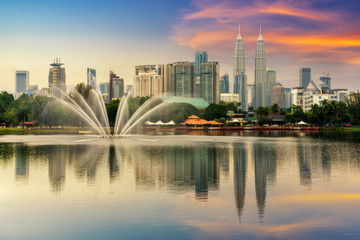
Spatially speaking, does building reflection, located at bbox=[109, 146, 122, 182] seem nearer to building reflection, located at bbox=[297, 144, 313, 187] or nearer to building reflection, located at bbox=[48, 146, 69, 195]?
building reflection, located at bbox=[48, 146, 69, 195]

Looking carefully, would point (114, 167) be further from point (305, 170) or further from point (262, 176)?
point (305, 170)

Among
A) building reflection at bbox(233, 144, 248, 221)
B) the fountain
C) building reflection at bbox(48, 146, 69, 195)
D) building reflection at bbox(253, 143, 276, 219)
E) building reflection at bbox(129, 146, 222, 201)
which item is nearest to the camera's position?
building reflection at bbox(233, 144, 248, 221)

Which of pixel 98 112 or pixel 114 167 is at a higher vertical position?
pixel 98 112

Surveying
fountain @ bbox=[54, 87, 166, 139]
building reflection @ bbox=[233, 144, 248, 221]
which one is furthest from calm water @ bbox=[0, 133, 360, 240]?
fountain @ bbox=[54, 87, 166, 139]

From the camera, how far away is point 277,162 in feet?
147

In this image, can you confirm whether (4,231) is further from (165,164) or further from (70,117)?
(70,117)

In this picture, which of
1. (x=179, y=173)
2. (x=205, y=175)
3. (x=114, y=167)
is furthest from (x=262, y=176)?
(x=114, y=167)

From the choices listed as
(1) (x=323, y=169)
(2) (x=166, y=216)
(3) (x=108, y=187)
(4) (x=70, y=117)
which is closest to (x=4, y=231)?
(2) (x=166, y=216)

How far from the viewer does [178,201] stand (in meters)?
24.1

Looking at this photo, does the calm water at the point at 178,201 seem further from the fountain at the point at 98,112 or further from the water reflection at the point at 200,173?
the fountain at the point at 98,112

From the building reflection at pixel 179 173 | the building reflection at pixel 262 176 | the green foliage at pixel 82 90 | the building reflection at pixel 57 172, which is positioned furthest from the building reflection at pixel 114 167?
the green foliage at pixel 82 90

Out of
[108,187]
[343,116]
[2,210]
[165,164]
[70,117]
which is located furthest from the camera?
[343,116]

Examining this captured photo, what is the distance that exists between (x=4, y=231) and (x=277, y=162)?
32478 millimetres

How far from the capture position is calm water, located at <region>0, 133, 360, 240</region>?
60.4 ft
